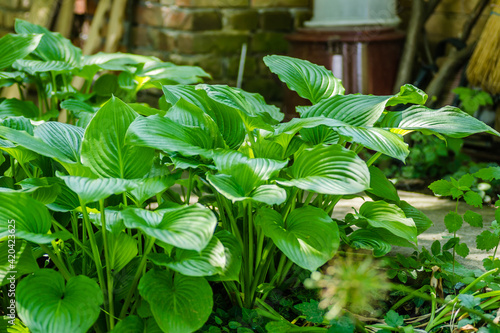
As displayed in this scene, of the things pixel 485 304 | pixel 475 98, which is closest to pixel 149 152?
pixel 485 304

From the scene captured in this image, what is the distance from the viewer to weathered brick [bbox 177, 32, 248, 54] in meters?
3.38

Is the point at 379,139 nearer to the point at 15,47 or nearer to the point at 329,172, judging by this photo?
the point at 329,172

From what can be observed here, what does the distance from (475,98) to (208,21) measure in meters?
1.54

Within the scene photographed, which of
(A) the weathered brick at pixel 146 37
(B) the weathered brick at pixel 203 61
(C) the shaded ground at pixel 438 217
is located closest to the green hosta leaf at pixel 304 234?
(C) the shaded ground at pixel 438 217

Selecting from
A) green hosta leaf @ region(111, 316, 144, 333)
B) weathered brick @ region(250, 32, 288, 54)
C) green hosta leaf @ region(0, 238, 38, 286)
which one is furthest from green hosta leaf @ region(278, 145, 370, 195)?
weathered brick @ region(250, 32, 288, 54)

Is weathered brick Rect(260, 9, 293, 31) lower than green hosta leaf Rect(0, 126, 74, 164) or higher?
lower

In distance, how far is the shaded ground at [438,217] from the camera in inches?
61.0

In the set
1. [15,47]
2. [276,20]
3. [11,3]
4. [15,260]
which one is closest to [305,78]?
[15,260]

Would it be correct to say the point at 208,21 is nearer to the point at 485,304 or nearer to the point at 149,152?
the point at 149,152

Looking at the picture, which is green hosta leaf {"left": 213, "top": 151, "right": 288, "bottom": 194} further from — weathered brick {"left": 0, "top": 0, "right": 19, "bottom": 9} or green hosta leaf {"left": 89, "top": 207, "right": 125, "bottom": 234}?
weathered brick {"left": 0, "top": 0, "right": 19, "bottom": 9}

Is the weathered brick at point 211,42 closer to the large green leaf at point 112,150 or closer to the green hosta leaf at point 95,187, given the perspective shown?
the large green leaf at point 112,150

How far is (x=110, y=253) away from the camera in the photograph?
115cm

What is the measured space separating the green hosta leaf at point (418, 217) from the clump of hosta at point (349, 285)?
0.44ft

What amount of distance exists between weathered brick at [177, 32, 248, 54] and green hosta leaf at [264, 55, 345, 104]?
1975mm
